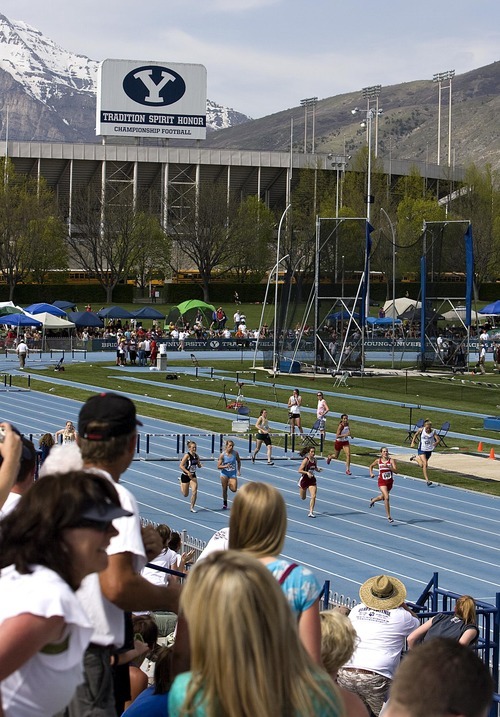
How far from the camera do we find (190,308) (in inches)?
2906

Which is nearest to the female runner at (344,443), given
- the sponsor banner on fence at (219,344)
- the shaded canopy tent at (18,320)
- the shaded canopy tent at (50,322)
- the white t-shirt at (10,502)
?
the white t-shirt at (10,502)

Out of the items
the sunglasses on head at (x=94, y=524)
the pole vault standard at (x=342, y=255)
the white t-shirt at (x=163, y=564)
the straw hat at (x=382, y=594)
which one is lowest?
the white t-shirt at (x=163, y=564)

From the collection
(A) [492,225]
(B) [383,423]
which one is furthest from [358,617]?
(A) [492,225]

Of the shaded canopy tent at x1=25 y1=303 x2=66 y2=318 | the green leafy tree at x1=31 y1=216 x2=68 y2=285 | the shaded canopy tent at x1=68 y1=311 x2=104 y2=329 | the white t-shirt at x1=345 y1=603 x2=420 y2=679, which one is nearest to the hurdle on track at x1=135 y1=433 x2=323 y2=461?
the white t-shirt at x1=345 y1=603 x2=420 y2=679

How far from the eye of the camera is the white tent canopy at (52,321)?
6216cm

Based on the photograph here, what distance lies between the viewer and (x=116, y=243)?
91188mm

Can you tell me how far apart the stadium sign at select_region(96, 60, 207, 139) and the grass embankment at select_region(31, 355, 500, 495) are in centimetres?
4525

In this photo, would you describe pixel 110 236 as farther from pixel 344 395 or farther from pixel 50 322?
pixel 344 395

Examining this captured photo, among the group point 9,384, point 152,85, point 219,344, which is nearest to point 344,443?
point 9,384

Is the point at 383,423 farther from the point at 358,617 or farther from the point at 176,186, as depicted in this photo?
the point at 176,186

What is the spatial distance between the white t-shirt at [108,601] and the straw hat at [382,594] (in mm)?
3979

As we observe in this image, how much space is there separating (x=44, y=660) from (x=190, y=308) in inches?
2771

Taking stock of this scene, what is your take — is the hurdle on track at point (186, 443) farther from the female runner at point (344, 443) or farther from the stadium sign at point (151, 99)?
the stadium sign at point (151, 99)

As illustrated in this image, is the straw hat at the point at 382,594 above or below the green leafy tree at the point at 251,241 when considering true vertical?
below
